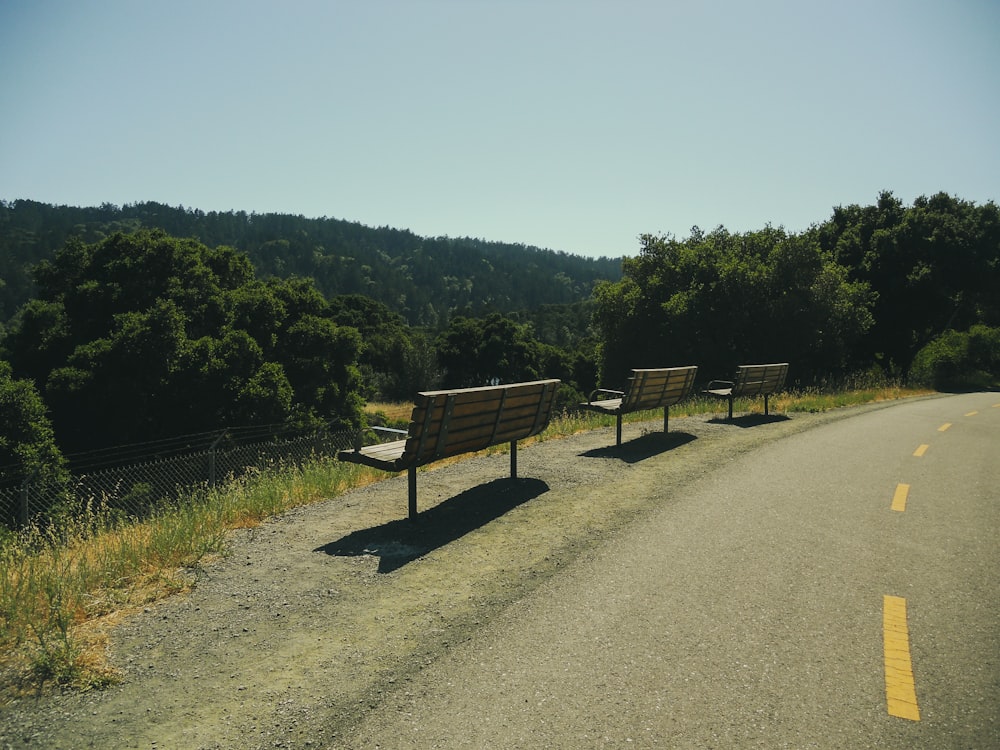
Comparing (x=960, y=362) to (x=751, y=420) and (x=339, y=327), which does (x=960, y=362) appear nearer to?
(x=751, y=420)

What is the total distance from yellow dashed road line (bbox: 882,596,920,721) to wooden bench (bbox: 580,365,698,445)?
5797 millimetres

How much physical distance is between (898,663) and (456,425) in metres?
4.21

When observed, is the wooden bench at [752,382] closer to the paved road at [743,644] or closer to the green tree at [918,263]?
the paved road at [743,644]

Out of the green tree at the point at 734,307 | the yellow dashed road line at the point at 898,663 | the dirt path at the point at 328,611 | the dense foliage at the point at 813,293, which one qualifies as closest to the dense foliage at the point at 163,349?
the green tree at the point at 734,307

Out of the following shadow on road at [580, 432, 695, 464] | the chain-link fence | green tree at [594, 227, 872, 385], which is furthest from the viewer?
green tree at [594, 227, 872, 385]

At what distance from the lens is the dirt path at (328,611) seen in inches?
119

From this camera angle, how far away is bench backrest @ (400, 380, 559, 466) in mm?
6125

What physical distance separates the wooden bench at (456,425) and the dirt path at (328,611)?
59 cm

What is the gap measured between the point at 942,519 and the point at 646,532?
3.11 metres

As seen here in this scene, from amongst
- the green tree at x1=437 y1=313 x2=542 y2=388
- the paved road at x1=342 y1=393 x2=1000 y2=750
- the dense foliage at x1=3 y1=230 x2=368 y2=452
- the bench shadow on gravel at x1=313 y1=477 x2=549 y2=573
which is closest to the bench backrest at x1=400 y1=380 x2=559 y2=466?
the bench shadow on gravel at x1=313 y1=477 x2=549 y2=573

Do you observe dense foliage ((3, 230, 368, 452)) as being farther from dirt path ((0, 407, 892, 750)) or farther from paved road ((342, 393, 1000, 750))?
paved road ((342, 393, 1000, 750))

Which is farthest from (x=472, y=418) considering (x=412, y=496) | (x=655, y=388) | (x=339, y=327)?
(x=339, y=327)

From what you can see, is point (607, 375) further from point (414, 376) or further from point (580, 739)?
point (414, 376)

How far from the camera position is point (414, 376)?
250ft
